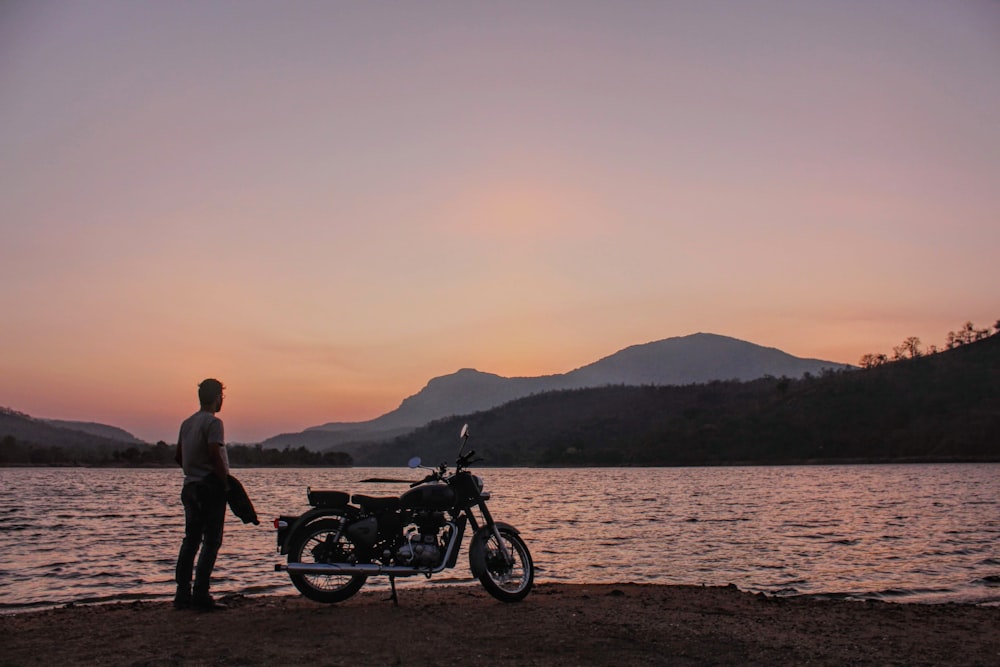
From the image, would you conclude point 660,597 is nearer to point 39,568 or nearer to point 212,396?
point 212,396

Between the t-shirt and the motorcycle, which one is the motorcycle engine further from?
the t-shirt

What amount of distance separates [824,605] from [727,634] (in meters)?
2.80

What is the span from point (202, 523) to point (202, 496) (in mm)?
301

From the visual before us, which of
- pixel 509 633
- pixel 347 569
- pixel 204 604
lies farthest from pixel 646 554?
pixel 204 604

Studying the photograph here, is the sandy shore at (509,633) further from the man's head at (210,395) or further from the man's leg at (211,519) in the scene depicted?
the man's head at (210,395)

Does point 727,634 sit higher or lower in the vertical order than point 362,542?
lower

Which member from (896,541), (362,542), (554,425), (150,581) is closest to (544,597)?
(362,542)

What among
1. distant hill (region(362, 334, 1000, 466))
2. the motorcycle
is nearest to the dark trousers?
the motorcycle

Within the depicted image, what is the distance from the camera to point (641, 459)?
554 feet

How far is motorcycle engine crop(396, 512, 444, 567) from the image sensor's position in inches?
355

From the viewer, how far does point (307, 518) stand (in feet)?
29.5

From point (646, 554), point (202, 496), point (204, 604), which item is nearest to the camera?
point (204, 604)

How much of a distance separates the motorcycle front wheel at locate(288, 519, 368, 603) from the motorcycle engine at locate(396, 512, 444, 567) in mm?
578

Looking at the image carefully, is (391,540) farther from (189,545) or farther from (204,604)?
(189,545)
